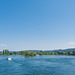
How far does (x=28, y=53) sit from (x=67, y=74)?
7070cm

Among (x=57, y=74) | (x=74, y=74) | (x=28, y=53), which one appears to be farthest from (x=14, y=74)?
(x=28, y=53)

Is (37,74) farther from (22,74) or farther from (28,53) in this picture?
(28,53)

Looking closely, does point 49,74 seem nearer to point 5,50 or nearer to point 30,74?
point 30,74

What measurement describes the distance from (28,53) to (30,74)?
228 ft

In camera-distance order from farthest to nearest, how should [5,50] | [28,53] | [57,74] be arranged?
[5,50]
[28,53]
[57,74]

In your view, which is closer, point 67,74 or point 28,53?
point 67,74

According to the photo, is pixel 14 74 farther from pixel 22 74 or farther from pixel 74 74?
pixel 74 74

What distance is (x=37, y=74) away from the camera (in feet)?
66.3

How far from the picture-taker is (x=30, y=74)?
20281 mm

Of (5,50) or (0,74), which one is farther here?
(5,50)

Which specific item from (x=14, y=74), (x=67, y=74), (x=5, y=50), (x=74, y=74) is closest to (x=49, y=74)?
(x=67, y=74)

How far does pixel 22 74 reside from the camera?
20.2m

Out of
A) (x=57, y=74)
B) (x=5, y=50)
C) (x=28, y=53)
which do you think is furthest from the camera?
(x=5, y=50)

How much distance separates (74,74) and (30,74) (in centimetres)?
933
